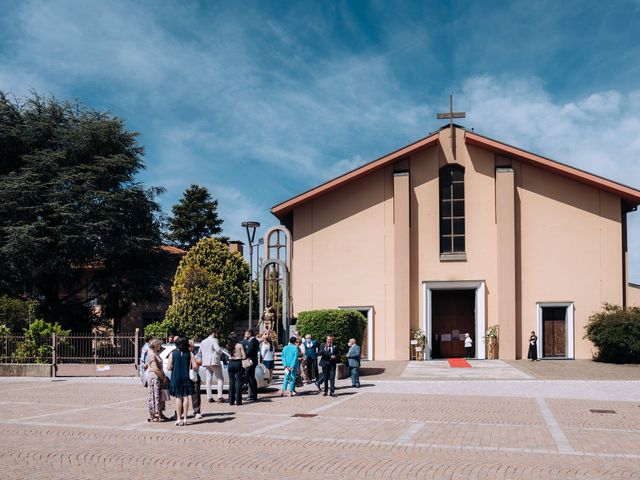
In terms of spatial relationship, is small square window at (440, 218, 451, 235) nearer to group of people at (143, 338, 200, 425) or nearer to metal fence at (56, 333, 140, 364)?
metal fence at (56, 333, 140, 364)

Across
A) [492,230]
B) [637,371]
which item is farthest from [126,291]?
[637,371]

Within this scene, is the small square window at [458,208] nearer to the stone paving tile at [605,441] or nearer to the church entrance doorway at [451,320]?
the church entrance doorway at [451,320]

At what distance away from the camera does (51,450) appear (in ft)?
31.7

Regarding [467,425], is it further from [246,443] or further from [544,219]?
[544,219]

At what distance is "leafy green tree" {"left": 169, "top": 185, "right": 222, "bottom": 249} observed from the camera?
54.0 meters

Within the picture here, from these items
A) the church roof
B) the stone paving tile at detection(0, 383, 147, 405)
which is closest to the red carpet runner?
the church roof

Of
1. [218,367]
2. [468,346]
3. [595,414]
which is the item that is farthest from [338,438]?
[468,346]

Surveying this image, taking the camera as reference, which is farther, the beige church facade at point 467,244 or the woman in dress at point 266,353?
the beige church facade at point 467,244

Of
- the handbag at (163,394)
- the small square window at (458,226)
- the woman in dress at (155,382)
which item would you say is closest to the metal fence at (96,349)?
the handbag at (163,394)

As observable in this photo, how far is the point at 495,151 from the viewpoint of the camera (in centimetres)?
3036

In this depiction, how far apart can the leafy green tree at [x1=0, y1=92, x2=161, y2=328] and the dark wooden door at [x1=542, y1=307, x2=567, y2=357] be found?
1899cm

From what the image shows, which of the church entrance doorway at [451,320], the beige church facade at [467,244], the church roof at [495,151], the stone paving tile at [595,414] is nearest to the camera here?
the stone paving tile at [595,414]

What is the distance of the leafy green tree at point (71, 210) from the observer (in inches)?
1234

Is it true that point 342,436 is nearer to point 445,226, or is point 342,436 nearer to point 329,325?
point 329,325
